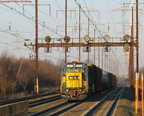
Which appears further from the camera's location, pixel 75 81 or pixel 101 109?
pixel 75 81

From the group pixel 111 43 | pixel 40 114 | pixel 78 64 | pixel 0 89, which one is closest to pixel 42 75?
pixel 0 89

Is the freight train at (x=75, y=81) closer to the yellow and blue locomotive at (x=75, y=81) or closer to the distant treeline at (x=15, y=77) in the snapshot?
the yellow and blue locomotive at (x=75, y=81)

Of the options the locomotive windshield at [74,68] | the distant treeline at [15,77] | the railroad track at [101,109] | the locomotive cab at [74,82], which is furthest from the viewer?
the distant treeline at [15,77]

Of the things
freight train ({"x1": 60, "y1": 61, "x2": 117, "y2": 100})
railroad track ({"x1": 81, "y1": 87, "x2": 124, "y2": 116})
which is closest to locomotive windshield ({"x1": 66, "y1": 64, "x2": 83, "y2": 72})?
freight train ({"x1": 60, "y1": 61, "x2": 117, "y2": 100})

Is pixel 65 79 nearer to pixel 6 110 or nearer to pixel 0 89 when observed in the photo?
pixel 6 110

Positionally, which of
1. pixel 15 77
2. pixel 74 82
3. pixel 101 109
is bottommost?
pixel 101 109

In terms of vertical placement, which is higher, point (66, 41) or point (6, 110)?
point (66, 41)

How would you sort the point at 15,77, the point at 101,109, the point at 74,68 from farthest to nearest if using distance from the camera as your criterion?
the point at 15,77, the point at 74,68, the point at 101,109

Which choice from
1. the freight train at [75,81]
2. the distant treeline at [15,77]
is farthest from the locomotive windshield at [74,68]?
the distant treeline at [15,77]

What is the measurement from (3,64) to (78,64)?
3631 cm

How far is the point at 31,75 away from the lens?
66000 mm

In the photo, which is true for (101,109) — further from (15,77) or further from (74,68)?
(15,77)

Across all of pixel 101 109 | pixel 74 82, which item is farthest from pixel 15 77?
pixel 101 109

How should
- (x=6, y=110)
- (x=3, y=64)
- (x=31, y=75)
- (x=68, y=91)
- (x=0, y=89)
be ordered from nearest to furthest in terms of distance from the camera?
(x=6, y=110), (x=68, y=91), (x=0, y=89), (x=3, y=64), (x=31, y=75)
